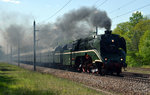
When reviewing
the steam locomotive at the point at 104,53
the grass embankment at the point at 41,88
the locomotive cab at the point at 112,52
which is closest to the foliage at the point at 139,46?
the steam locomotive at the point at 104,53

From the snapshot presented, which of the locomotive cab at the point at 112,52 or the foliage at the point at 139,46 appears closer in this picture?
the locomotive cab at the point at 112,52

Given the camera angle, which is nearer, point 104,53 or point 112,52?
point 104,53

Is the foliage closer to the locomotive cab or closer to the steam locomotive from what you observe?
the steam locomotive

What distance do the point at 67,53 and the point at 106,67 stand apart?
935 centimetres

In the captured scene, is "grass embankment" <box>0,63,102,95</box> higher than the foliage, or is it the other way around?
the foliage

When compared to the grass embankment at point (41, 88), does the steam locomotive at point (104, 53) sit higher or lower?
higher

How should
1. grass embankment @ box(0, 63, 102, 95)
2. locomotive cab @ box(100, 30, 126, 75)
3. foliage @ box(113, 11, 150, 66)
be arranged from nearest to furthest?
grass embankment @ box(0, 63, 102, 95), locomotive cab @ box(100, 30, 126, 75), foliage @ box(113, 11, 150, 66)

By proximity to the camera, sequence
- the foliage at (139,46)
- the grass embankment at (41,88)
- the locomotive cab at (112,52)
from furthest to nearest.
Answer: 1. the foliage at (139,46)
2. the locomotive cab at (112,52)
3. the grass embankment at (41,88)

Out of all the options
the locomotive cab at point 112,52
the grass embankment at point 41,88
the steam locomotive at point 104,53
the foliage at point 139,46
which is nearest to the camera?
the grass embankment at point 41,88

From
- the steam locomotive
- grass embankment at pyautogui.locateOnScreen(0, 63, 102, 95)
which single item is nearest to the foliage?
the steam locomotive

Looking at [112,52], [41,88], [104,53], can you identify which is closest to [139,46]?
[112,52]

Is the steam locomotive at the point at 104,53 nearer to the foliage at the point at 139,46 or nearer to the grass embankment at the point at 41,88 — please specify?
the grass embankment at the point at 41,88

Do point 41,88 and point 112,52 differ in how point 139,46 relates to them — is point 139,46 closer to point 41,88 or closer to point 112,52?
point 112,52

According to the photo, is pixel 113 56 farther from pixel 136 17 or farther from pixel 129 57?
pixel 136 17
